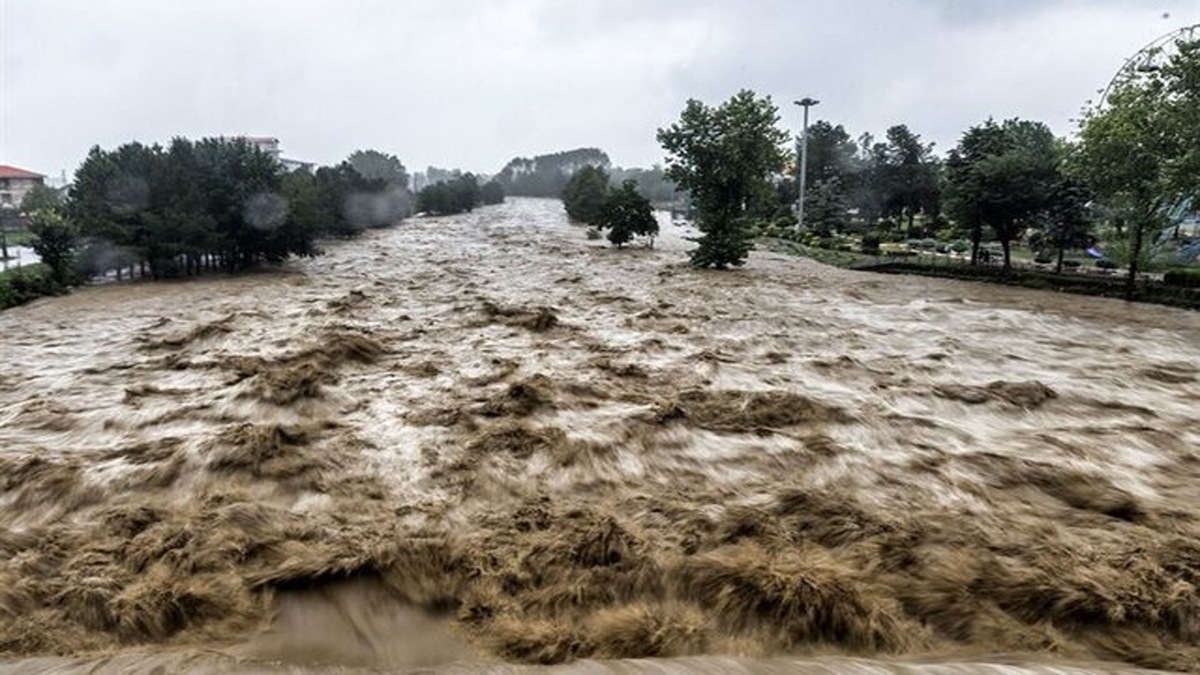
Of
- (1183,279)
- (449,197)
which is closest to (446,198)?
(449,197)

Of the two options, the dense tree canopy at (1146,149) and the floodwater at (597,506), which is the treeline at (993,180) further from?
the floodwater at (597,506)

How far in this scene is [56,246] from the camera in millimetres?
32000

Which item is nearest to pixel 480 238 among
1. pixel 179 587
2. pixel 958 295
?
pixel 958 295

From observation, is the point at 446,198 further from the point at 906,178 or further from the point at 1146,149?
the point at 1146,149

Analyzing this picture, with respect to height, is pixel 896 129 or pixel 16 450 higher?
pixel 896 129

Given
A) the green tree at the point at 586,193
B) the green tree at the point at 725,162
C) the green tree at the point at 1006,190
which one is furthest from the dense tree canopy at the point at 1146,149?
the green tree at the point at 586,193

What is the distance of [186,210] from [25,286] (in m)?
9.10

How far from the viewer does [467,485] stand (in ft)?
29.3

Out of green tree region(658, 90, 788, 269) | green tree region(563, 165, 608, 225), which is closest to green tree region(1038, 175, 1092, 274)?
green tree region(658, 90, 788, 269)

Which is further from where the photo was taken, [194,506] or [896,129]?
[896,129]

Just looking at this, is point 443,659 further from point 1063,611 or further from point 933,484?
point 933,484

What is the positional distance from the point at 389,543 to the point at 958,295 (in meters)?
28.0

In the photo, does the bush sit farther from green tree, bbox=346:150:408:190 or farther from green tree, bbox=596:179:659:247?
green tree, bbox=346:150:408:190

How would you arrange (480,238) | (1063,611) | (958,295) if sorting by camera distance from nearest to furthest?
(1063,611) → (958,295) → (480,238)
